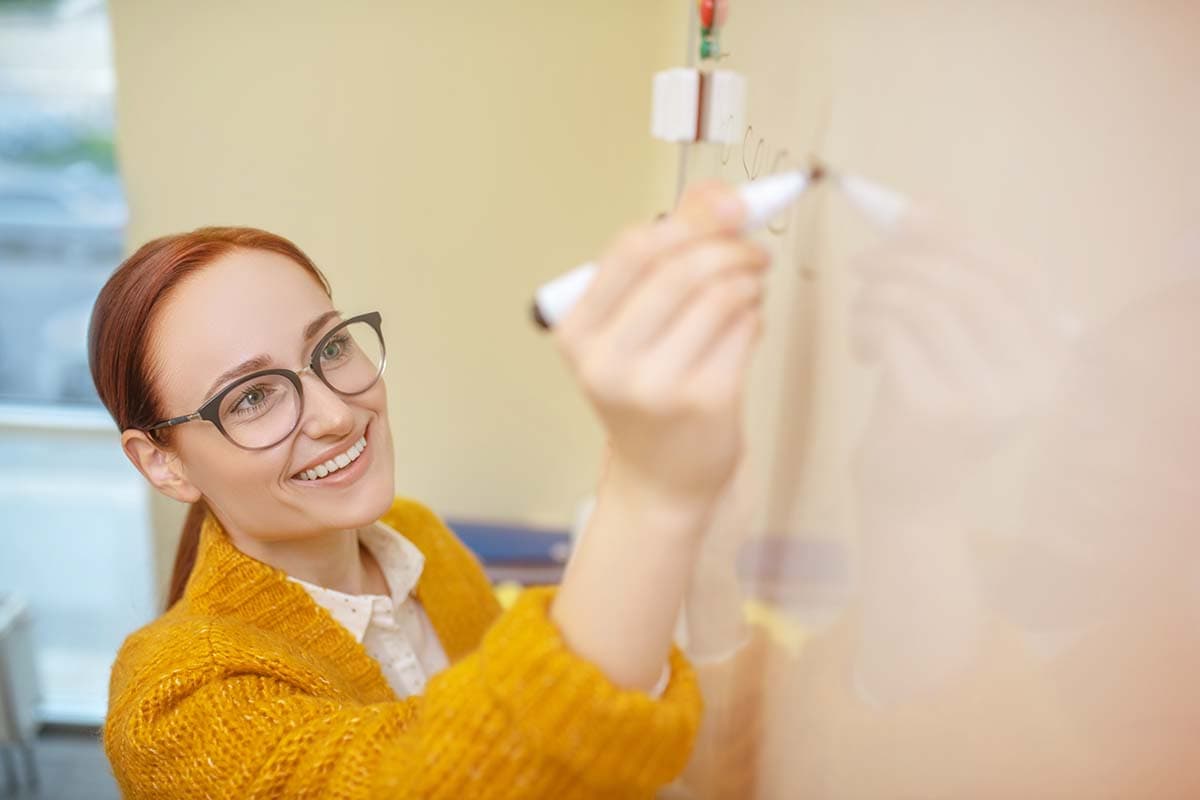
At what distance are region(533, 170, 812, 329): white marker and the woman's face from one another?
39cm

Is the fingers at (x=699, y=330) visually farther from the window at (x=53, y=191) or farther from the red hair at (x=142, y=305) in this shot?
the window at (x=53, y=191)

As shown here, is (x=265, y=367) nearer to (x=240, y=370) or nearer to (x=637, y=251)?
(x=240, y=370)

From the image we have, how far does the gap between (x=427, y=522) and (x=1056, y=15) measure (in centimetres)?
91

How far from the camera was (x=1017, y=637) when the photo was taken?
49 cm

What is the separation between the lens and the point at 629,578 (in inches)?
19.7

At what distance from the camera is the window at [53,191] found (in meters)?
2.92

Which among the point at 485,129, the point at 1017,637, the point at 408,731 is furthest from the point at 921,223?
the point at 485,129

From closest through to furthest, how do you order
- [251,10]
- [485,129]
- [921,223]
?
[921,223]
[251,10]
[485,129]

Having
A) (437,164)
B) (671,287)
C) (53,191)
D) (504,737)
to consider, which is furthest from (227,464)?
(53,191)

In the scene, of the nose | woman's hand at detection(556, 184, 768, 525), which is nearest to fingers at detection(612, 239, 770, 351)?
woman's hand at detection(556, 184, 768, 525)

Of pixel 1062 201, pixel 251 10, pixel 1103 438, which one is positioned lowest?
pixel 1103 438

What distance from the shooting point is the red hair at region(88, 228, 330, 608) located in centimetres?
81

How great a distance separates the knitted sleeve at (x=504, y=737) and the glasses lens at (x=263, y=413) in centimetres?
27

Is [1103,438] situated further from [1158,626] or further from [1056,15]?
[1056,15]
